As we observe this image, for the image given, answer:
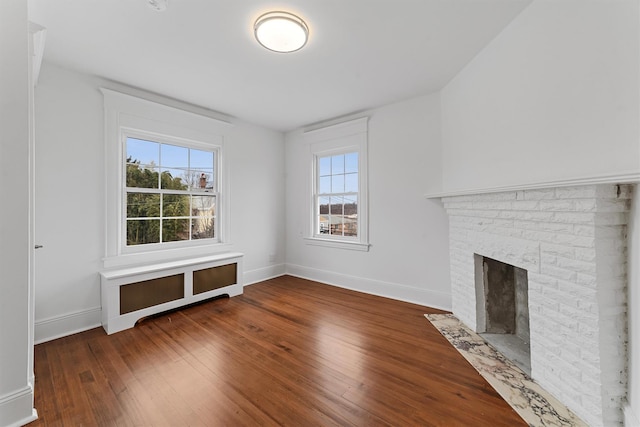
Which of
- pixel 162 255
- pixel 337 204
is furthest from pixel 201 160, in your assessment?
pixel 337 204

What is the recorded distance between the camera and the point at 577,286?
1439 millimetres

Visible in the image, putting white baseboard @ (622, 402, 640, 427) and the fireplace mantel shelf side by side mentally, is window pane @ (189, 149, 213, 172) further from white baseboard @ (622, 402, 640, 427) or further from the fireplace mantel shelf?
white baseboard @ (622, 402, 640, 427)

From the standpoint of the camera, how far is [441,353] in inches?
81.7

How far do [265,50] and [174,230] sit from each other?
2.47 m

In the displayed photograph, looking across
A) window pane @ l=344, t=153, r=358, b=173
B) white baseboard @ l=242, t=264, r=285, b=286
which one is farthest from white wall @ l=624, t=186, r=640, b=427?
white baseboard @ l=242, t=264, r=285, b=286

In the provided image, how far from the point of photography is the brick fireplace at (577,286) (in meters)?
1.32

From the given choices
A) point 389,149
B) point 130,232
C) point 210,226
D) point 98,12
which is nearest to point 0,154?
point 98,12

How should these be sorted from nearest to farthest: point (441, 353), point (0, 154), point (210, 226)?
point (0, 154) → point (441, 353) → point (210, 226)

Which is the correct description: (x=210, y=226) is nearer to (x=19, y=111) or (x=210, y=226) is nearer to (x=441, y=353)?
(x=19, y=111)

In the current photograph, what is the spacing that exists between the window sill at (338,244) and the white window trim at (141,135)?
4.62ft

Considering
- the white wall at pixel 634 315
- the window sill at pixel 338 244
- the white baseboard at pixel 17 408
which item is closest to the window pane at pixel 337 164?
the window sill at pixel 338 244

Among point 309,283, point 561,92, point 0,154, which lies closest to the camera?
point 0,154

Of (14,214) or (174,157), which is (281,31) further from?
(174,157)

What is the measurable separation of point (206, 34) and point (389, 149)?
240 cm
